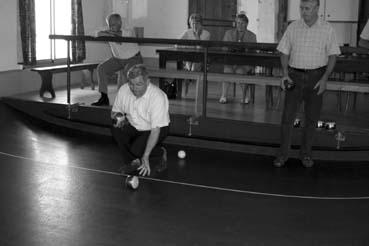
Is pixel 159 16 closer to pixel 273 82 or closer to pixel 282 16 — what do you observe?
pixel 282 16

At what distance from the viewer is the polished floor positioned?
3.62m

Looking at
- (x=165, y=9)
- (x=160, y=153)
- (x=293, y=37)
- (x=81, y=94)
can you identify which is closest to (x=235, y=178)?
(x=160, y=153)

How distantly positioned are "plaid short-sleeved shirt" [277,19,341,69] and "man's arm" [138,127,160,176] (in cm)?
140

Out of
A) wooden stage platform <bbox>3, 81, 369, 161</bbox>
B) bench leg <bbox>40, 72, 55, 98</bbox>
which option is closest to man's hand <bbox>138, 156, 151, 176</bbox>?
wooden stage platform <bbox>3, 81, 369, 161</bbox>

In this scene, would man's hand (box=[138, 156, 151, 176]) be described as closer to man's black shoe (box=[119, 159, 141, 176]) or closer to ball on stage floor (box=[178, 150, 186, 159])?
man's black shoe (box=[119, 159, 141, 176])

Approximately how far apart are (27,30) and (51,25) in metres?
1.04

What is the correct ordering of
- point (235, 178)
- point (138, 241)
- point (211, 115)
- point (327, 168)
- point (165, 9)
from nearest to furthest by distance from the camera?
point (138, 241), point (235, 178), point (327, 168), point (211, 115), point (165, 9)

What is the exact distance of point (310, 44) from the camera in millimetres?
5074

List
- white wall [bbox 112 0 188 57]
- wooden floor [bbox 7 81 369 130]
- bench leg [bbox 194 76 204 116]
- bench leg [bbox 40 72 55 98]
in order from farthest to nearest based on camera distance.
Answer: white wall [bbox 112 0 188 57] → bench leg [bbox 40 72 55 98] → bench leg [bbox 194 76 204 116] → wooden floor [bbox 7 81 369 130]

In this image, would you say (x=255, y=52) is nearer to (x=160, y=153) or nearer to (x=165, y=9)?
(x=160, y=153)

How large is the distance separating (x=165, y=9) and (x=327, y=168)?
7278 millimetres

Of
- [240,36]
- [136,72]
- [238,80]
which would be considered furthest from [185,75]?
[136,72]

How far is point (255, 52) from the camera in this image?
26.2ft

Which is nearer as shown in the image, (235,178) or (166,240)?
(166,240)
